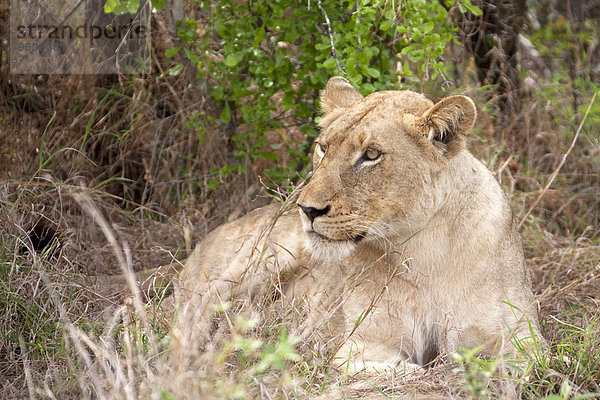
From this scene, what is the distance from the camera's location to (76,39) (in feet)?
17.3

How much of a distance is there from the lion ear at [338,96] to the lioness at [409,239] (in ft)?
0.83

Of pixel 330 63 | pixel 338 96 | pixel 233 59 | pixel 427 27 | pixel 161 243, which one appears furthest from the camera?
pixel 161 243

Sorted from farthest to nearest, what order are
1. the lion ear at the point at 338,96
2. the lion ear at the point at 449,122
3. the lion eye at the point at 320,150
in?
the lion ear at the point at 338,96
the lion eye at the point at 320,150
the lion ear at the point at 449,122

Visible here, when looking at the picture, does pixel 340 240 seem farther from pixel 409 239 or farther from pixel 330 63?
pixel 330 63

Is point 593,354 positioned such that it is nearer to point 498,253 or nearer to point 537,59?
point 498,253

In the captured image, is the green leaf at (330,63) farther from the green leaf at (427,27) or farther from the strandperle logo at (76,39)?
the strandperle logo at (76,39)

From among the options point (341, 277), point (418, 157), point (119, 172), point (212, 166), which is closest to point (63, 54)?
point (119, 172)

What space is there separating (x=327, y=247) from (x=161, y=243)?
2003mm

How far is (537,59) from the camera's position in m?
6.59

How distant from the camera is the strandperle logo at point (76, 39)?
5.01 meters

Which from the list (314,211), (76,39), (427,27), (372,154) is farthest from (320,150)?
(76,39)

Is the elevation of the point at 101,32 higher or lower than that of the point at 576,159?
higher

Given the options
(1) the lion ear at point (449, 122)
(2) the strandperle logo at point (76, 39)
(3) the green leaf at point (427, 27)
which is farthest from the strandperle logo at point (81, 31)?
(1) the lion ear at point (449, 122)

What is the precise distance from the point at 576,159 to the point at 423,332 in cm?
309
